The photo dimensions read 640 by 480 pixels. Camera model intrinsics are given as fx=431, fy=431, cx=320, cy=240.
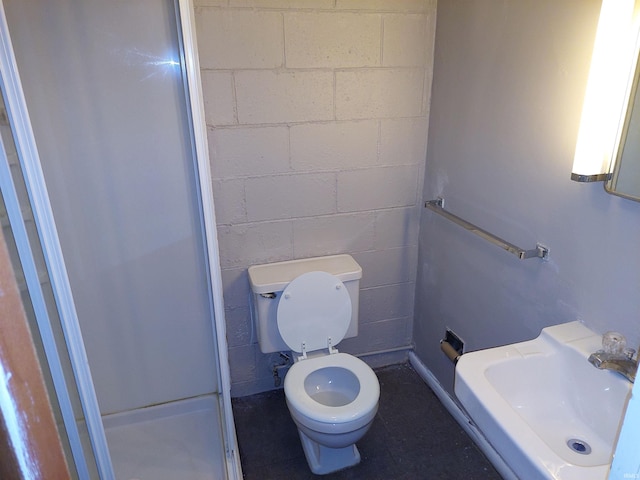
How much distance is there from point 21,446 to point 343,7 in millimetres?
1841

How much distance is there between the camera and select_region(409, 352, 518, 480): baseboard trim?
1.78 meters

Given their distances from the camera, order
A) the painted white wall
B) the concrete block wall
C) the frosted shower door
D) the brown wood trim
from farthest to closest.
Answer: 1. the concrete block wall
2. the frosted shower door
3. the painted white wall
4. the brown wood trim

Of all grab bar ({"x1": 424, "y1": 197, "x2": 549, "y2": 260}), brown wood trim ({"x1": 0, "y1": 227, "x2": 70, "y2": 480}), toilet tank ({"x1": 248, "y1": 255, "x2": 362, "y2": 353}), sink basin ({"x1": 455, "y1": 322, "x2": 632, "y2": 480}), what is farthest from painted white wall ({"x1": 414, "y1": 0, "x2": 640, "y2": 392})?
brown wood trim ({"x1": 0, "y1": 227, "x2": 70, "y2": 480})

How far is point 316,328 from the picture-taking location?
198 centimetres

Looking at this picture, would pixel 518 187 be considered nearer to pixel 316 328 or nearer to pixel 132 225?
pixel 316 328

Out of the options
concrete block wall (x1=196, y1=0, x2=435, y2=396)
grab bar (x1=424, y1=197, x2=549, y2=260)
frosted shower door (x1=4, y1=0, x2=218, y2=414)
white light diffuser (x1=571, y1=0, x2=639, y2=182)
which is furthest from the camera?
concrete block wall (x1=196, y1=0, x2=435, y2=396)

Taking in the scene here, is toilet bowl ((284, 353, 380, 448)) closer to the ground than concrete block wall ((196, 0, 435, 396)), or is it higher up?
closer to the ground

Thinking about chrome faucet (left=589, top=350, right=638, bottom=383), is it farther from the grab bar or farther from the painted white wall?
the grab bar

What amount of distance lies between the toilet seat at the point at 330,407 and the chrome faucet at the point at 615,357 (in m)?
0.80

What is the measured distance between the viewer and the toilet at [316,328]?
1843 mm

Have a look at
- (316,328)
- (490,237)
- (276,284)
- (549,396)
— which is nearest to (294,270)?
(276,284)

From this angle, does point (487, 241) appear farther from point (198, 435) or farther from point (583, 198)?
point (198, 435)

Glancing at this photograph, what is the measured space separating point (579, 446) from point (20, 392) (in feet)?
4.23

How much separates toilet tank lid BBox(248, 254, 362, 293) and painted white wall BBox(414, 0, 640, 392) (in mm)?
449
